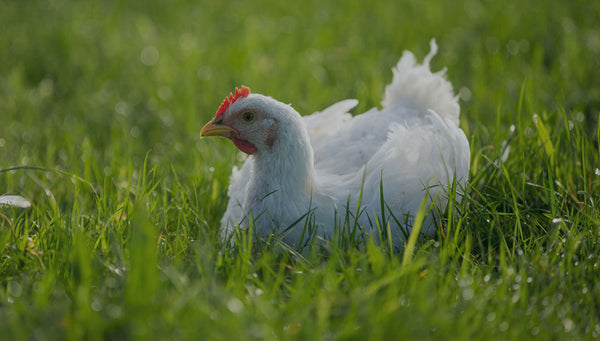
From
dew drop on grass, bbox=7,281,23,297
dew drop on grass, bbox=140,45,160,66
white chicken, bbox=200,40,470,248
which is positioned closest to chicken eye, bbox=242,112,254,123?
white chicken, bbox=200,40,470,248

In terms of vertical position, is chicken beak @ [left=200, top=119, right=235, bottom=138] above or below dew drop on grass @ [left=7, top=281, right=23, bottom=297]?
above

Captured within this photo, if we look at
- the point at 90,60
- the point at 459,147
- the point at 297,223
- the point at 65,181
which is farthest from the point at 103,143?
the point at 459,147

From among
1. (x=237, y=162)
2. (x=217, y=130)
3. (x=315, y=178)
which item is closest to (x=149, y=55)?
(x=237, y=162)

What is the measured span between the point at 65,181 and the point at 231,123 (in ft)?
4.80

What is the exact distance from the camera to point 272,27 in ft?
21.7

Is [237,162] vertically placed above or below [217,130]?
below

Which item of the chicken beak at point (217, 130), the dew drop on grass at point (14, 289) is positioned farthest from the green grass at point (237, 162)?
the chicken beak at point (217, 130)

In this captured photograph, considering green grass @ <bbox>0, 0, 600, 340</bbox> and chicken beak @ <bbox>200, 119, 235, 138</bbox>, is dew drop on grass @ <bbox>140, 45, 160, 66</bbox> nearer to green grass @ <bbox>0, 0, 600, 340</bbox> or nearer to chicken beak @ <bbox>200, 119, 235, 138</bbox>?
green grass @ <bbox>0, 0, 600, 340</bbox>

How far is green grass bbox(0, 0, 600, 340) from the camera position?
177 centimetres

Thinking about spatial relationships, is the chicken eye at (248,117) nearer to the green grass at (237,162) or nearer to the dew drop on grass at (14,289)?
the green grass at (237,162)

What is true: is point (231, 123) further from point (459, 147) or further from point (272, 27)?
point (272, 27)

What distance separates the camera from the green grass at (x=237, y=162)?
1.77m

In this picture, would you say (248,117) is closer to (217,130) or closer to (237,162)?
(217,130)

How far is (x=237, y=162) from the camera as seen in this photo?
12.2 feet
